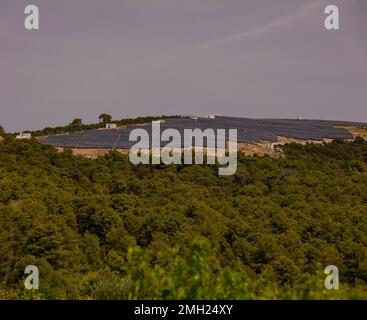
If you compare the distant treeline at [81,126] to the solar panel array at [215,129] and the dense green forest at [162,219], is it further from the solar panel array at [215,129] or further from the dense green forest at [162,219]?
the dense green forest at [162,219]

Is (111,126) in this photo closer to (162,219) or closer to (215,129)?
(215,129)

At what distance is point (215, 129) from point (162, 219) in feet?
75.9

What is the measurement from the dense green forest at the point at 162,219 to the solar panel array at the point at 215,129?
4904mm

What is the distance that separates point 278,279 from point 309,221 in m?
5.00

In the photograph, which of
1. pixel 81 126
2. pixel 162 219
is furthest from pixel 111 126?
pixel 162 219

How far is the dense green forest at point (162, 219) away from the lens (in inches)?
947

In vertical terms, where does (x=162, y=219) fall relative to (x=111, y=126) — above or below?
below

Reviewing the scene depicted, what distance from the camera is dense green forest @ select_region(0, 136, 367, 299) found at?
78.9 feet

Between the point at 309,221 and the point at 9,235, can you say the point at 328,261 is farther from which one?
the point at 9,235

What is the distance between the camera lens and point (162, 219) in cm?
2794

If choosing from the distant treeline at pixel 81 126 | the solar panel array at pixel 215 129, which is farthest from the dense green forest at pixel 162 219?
the distant treeline at pixel 81 126
